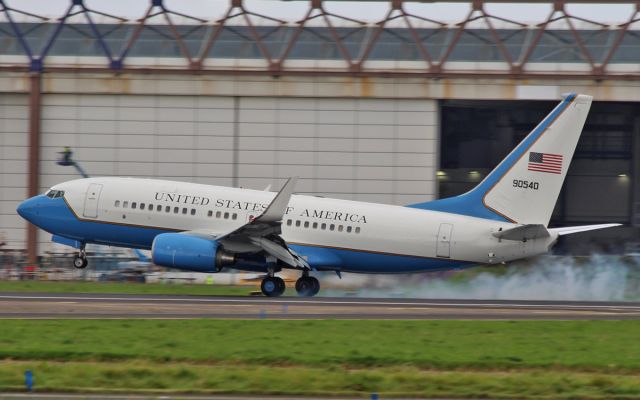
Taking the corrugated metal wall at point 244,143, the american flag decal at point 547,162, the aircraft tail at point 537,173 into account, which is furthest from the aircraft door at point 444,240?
the corrugated metal wall at point 244,143

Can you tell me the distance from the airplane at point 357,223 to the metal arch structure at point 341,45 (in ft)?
63.4

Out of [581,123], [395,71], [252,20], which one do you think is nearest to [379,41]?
[395,71]

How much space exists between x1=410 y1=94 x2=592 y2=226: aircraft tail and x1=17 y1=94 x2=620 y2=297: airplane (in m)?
0.04

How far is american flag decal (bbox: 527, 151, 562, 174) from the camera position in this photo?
39.2m

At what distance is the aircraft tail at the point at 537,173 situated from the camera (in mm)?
39062

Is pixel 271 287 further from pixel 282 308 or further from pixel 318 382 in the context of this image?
pixel 318 382

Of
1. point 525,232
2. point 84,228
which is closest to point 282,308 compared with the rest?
point 525,232

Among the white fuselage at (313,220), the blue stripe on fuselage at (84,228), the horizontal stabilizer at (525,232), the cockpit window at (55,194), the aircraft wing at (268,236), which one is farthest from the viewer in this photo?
the cockpit window at (55,194)

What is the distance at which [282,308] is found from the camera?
31.6m

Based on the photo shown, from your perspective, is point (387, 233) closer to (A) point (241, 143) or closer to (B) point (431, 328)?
(B) point (431, 328)

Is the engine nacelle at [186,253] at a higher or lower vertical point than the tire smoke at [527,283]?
higher

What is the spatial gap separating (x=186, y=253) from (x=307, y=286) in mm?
→ 5591

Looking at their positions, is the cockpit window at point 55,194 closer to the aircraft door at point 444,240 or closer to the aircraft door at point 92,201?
the aircraft door at point 92,201

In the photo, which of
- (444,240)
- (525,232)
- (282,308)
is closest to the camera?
(282,308)
